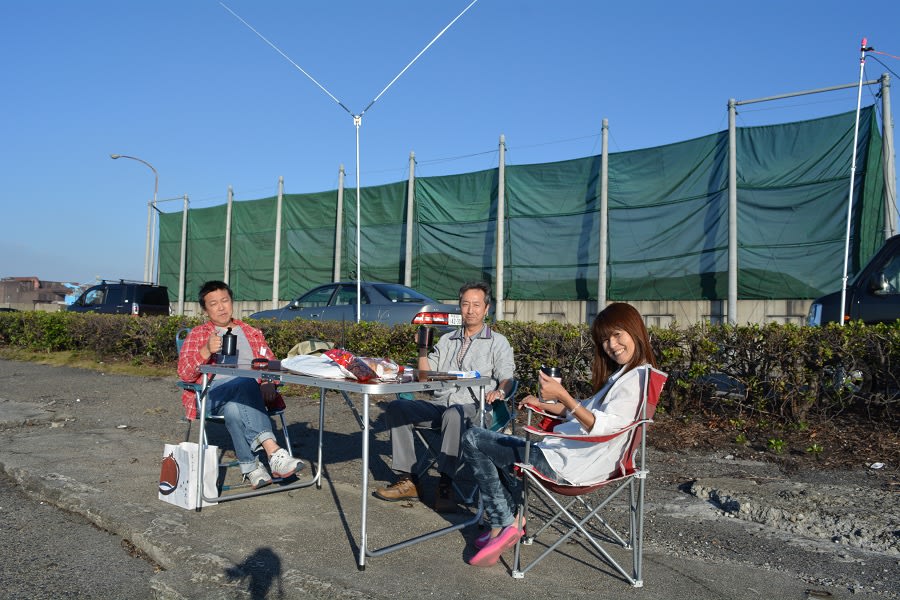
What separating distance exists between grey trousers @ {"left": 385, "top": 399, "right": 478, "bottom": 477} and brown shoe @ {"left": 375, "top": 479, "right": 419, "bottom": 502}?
0.37ft

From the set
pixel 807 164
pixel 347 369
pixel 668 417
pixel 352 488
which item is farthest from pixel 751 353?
pixel 807 164

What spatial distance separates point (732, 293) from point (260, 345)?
35.5 feet

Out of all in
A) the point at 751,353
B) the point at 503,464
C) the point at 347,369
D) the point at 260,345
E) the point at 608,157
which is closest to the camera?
the point at 503,464

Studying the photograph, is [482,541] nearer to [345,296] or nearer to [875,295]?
[875,295]

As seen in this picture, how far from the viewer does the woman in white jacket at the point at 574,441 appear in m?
3.33

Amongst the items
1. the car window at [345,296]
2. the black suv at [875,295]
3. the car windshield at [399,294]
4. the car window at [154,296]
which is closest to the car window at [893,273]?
the black suv at [875,295]

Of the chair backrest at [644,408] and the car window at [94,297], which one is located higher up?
the car window at [94,297]

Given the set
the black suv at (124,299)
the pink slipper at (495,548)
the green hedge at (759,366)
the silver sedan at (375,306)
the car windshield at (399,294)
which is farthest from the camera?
the black suv at (124,299)

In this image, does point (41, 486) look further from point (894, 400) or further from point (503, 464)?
point (894, 400)

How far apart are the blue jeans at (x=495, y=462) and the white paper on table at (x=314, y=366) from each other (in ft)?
2.50

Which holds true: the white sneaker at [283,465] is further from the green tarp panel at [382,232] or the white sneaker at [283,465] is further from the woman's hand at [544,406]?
the green tarp panel at [382,232]

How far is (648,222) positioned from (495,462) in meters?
12.8

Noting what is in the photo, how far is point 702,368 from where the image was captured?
6.43 meters

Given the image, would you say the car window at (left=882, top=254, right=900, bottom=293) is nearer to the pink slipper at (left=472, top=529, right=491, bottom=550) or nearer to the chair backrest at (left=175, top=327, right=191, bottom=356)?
the pink slipper at (left=472, top=529, right=491, bottom=550)
